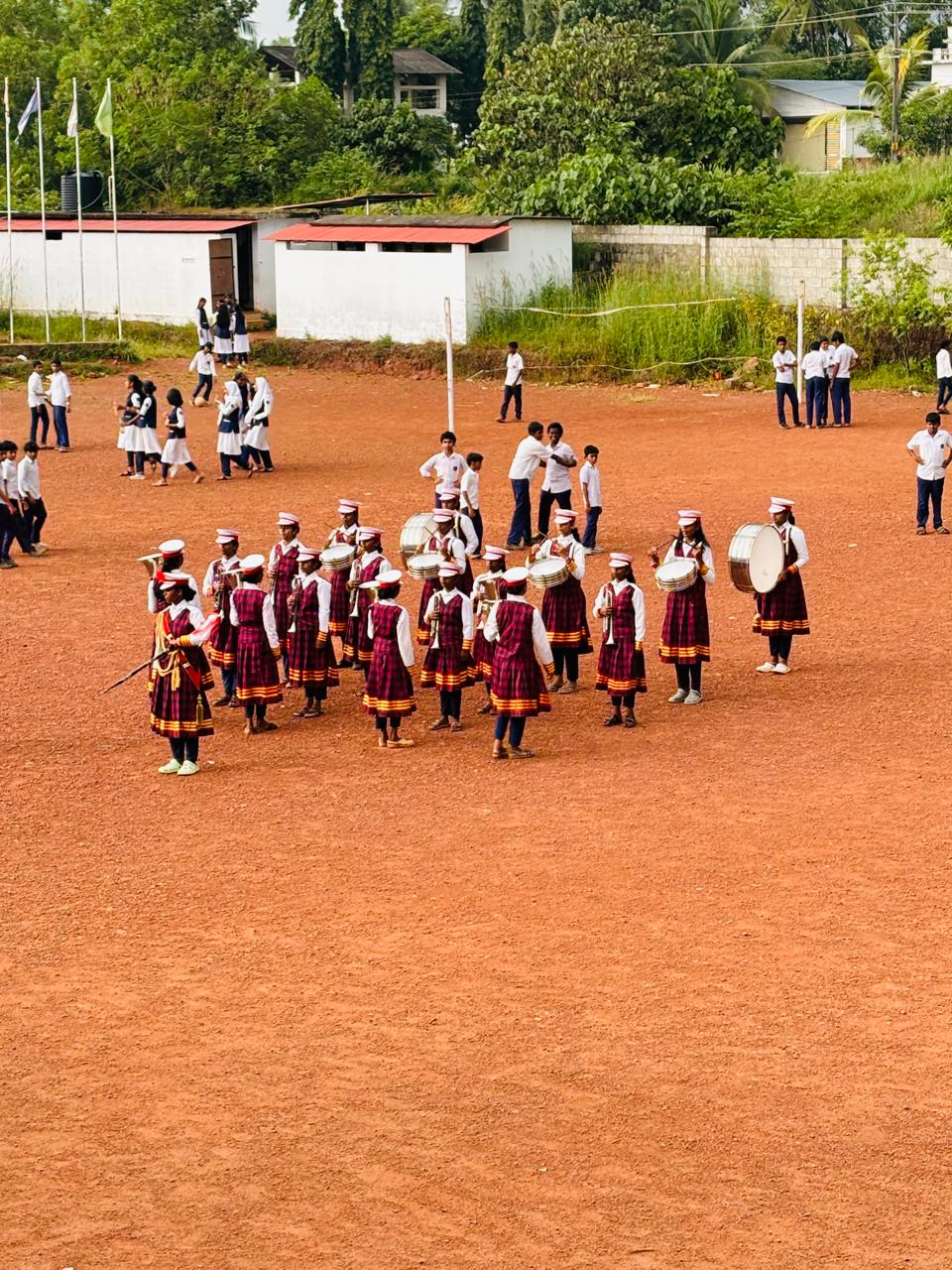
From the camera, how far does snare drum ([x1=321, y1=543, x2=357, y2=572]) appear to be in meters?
14.6

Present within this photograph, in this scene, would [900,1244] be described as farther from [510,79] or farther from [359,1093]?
[510,79]

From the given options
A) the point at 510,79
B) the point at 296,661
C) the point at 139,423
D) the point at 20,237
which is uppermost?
the point at 510,79

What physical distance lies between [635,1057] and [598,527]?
41.6ft

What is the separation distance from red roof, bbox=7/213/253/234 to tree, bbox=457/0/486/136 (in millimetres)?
29468

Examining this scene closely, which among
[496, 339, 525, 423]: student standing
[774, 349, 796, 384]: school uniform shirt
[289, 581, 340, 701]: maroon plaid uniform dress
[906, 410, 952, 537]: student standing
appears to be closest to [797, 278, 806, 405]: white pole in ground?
[774, 349, 796, 384]: school uniform shirt

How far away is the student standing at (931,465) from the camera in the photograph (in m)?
19.4

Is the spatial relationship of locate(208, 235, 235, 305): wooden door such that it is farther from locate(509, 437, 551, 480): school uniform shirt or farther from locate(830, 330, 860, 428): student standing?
locate(509, 437, 551, 480): school uniform shirt

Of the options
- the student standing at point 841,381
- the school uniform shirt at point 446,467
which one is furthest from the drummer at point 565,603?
the student standing at point 841,381

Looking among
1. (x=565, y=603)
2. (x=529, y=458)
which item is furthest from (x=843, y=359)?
(x=565, y=603)

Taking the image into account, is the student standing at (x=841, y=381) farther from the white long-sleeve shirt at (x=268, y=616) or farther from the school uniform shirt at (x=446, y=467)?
the white long-sleeve shirt at (x=268, y=616)

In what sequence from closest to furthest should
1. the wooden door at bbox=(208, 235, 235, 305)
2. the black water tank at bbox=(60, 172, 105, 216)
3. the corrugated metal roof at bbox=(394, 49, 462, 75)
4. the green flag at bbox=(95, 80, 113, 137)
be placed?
the green flag at bbox=(95, 80, 113, 137) → the wooden door at bbox=(208, 235, 235, 305) → the black water tank at bbox=(60, 172, 105, 216) → the corrugated metal roof at bbox=(394, 49, 462, 75)

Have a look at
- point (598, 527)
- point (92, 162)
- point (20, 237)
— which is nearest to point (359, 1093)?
point (598, 527)

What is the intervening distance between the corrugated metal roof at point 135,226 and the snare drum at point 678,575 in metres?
→ 29.4

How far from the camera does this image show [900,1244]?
7129 millimetres
